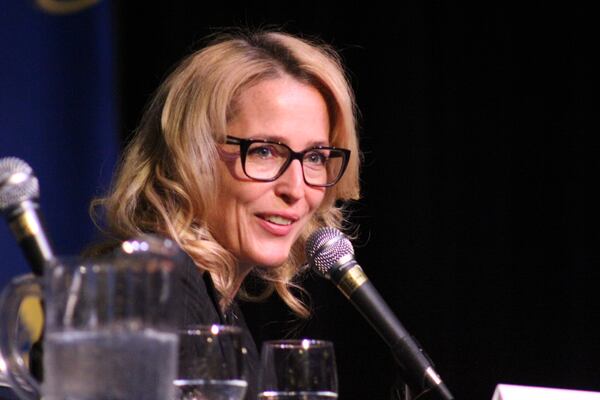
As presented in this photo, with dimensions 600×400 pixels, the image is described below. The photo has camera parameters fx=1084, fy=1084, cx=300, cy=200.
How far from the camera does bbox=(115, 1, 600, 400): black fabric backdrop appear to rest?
135 inches

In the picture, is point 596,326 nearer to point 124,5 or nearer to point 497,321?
A: point 497,321

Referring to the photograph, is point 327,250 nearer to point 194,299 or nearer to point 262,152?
point 194,299

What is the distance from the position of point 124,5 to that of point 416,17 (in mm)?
947

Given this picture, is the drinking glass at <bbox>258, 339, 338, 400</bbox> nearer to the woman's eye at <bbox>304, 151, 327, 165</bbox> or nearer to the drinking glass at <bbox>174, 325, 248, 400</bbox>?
the drinking glass at <bbox>174, 325, 248, 400</bbox>

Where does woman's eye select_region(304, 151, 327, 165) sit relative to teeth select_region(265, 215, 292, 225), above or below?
above

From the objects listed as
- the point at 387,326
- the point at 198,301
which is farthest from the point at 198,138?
the point at 387,326

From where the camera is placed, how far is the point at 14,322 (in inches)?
38.1

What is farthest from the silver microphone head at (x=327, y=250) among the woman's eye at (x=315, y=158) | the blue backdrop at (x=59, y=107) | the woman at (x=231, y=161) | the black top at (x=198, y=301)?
the blue backdrop at (x=59, y=107)

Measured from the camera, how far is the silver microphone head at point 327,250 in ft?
5.55

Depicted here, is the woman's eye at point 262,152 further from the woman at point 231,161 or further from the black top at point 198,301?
the black top at point 198,301

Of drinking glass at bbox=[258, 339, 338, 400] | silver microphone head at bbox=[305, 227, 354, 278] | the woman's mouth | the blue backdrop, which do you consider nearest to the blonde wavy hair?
the woman's mouth

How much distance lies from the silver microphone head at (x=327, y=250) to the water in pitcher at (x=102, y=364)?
0.78 m

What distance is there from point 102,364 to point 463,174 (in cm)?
273

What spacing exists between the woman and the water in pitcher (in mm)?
1257
